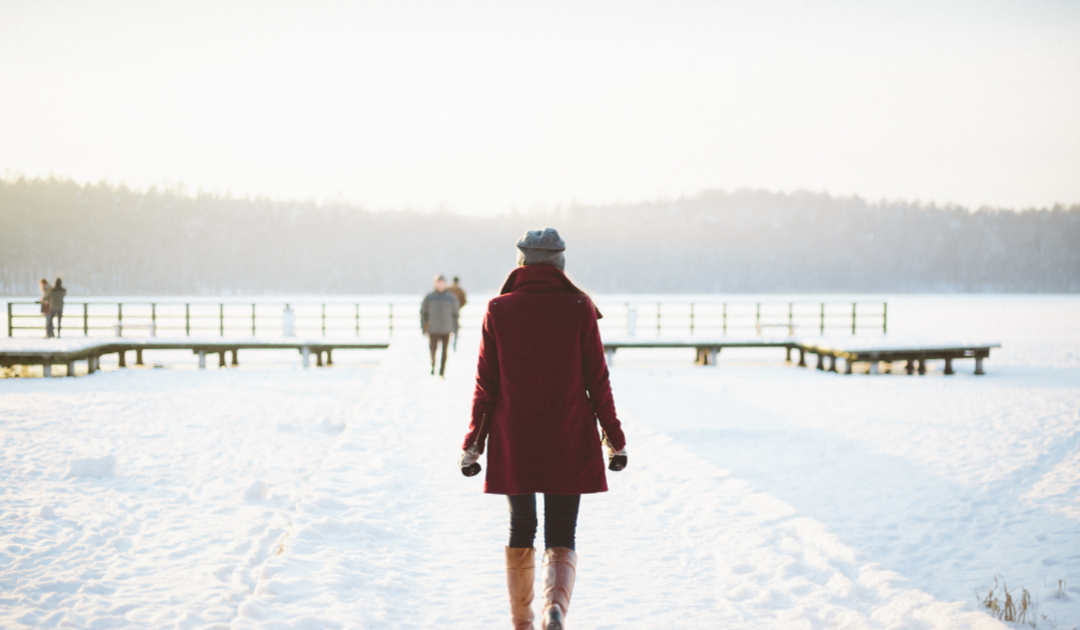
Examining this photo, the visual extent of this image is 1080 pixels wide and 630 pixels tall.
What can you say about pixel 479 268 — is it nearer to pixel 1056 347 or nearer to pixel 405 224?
pixel 405 224

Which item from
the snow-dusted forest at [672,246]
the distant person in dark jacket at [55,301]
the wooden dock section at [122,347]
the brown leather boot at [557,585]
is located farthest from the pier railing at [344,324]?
the snow-dusted forest at [672,246]

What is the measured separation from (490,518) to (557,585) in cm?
229

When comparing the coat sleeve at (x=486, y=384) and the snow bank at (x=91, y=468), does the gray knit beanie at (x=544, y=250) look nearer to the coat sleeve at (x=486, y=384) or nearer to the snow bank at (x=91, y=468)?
the coat sleeve at (x=486, y=384)

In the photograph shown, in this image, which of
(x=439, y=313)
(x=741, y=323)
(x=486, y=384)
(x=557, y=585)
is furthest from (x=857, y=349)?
(x=741, y=323)

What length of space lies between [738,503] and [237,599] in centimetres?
341

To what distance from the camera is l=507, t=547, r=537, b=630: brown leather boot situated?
282cm

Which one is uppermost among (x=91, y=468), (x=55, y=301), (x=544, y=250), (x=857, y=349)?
(x=544, y=250)

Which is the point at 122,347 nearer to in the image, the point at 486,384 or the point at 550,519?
the point at 486,384

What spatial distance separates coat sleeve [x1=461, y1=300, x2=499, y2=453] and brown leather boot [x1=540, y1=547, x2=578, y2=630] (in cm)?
51

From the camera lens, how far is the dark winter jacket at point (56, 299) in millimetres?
18250

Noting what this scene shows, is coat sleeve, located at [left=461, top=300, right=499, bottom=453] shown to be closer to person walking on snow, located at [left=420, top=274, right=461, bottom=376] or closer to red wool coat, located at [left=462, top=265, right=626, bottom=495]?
red wool coat, located at [left=462, top=265, right=626, bottom=495]

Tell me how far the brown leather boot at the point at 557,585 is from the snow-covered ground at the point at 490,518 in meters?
0.64

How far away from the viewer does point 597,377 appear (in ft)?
8.93

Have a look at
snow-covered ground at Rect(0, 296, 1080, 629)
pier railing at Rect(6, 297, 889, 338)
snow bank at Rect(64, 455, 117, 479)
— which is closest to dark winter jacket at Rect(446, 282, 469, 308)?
pier railing at Rect(6, 297, 889, 338)
